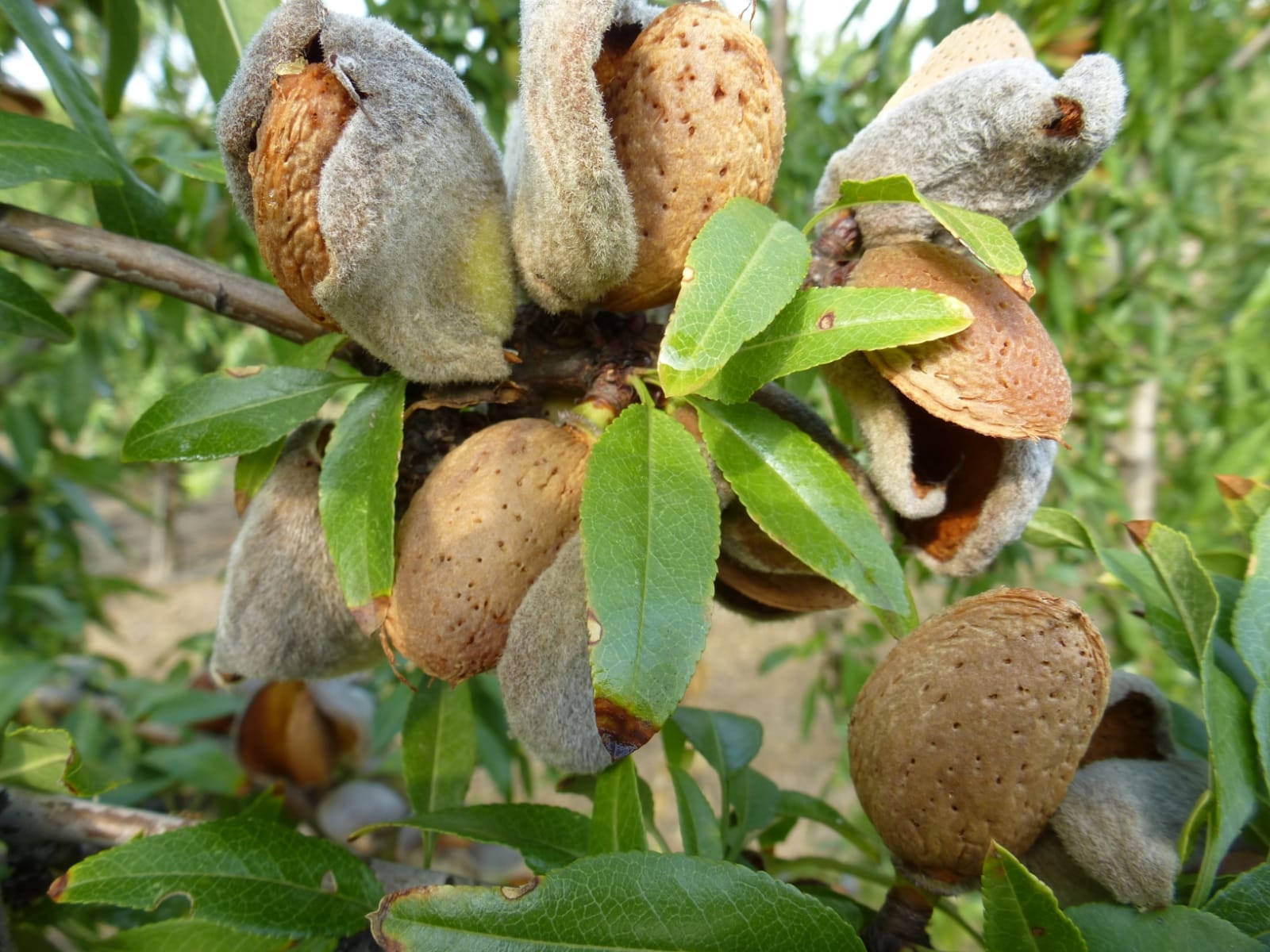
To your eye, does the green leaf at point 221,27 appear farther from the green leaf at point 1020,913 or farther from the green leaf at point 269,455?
the green leaf at point 1020,913

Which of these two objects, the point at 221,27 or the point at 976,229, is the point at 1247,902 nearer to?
the point at 976,229

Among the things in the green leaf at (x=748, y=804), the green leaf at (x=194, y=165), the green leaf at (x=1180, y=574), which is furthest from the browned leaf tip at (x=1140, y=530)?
the green leaf at (x=194, y=165)

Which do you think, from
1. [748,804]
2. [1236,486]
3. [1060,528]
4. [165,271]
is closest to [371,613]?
[165,271]

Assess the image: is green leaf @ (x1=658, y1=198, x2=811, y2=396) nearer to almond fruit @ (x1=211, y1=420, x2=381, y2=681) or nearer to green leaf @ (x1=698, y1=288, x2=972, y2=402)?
green leaf @ (x1=698, y1=288, x2=972, y2=402)

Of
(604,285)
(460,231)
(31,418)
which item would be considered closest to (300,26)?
(460,231)

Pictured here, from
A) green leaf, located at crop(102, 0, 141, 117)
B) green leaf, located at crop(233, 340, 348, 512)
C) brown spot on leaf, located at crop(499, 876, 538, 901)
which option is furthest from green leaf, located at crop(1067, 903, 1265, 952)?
green leaf, located at crop(102, 0, 141, 117)
